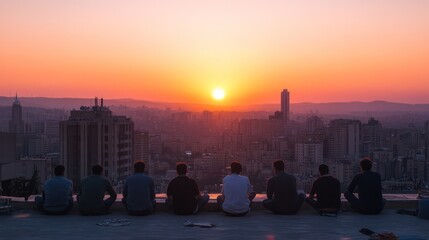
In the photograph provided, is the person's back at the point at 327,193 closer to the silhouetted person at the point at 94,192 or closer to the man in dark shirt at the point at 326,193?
the man in dark shirt at the point at 326,193

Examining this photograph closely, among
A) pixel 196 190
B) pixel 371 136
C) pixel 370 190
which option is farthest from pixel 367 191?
pixel 371 136

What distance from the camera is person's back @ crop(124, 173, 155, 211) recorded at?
29.2 ft

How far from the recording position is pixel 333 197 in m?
9.09

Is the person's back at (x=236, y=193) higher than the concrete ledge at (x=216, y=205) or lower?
higher

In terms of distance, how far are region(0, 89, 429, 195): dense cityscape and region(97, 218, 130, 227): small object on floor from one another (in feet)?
12.8

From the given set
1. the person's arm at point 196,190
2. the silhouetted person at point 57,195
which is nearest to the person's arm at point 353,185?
the person's arm at point 196,190

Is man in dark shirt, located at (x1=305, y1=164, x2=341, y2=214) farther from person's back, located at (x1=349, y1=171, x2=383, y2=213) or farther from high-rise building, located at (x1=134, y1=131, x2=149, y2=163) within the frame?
high-rise building, located at (x1=134, y1=131, x2=149, y2=163)

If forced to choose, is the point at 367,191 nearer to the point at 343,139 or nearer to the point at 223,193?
the point at 223,193

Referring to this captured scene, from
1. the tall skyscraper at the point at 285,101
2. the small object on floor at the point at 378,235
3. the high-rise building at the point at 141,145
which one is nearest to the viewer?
the small object on floor at the point at 378,235

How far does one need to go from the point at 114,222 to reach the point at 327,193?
3179 mm

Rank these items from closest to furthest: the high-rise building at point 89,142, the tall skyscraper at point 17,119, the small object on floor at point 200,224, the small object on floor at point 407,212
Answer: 1. the small object on floor at point 200,224
2. the small object on floor at point 407,212
3. the high-rise building at point 89,142
4. the tall skyscraper at point 17,119

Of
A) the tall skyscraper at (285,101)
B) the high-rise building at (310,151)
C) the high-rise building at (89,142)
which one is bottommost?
the high-rise building at (310,151)

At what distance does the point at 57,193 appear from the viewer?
29.6 feet

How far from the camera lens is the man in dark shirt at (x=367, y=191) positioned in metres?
8.97
